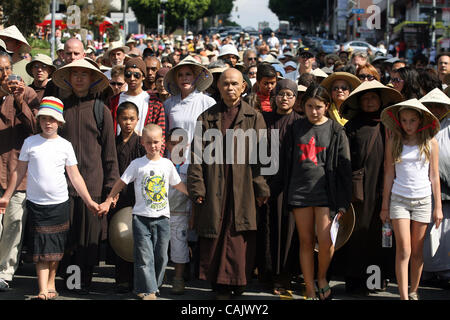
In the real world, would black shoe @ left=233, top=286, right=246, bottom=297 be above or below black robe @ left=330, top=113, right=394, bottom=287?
below

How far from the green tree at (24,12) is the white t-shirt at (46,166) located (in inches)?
629

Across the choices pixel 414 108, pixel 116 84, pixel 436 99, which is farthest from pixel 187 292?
pixel 436 99

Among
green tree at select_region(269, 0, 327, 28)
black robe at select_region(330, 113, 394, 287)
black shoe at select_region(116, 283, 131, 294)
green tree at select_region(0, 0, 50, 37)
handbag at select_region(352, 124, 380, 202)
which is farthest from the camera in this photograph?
green tree at select_region(269, 0, 327, 28)

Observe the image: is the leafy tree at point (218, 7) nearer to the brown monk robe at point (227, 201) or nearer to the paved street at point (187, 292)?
the paved street at point (187, 292)

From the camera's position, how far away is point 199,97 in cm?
773

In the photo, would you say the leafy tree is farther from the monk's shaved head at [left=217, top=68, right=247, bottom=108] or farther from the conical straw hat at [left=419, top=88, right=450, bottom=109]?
the monk's shaved head at [left=217, top=68, right=247, bottom=108]

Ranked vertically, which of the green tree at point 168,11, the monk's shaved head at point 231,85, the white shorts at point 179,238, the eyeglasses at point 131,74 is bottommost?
the white shorts at point 179,238

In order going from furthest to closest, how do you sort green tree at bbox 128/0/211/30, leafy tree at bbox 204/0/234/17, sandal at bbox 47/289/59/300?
leafy tree at bbox 204/0/234/17
green tree at bbox 128/0/211/30
sandal at bbox 47/289/59/300

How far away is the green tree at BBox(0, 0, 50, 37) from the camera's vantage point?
21.8 metres

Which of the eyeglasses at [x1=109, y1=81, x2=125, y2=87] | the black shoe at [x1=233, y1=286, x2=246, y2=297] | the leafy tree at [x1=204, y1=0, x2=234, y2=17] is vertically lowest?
the black shoe at [x1=233, y1=286, x2=246, y2=297]

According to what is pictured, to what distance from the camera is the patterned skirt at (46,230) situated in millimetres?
6590

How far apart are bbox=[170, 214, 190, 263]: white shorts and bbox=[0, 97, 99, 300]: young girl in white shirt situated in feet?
2.66

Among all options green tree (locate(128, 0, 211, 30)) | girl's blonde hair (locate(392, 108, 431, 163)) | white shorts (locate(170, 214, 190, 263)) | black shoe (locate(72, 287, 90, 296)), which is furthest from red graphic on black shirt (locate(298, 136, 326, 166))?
green tree (locate(128, 0, 211, 30))

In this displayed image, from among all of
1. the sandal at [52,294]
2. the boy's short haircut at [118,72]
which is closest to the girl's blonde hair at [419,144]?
the sandal at [52,294]
